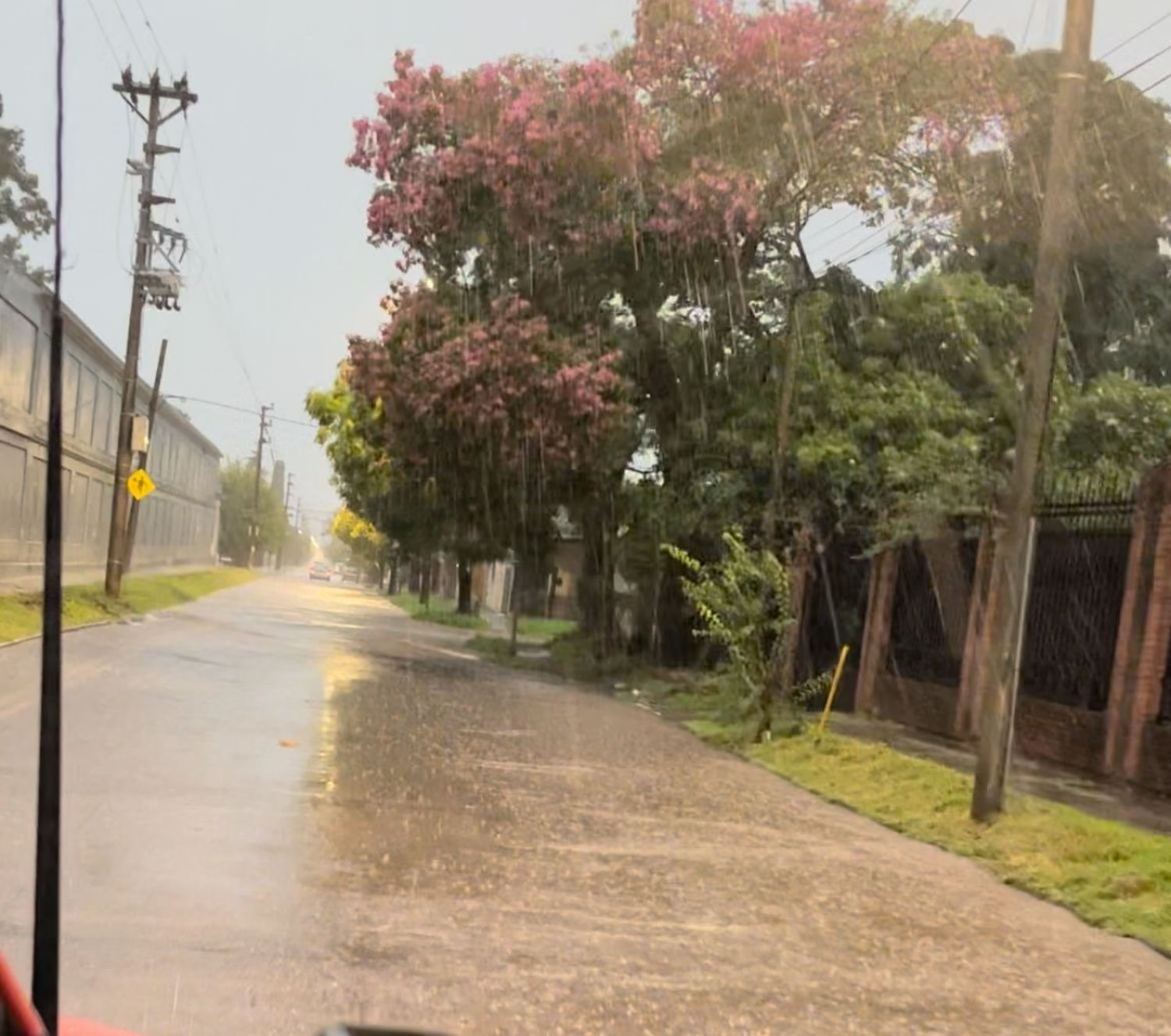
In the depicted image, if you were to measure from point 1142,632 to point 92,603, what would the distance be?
19845 millimetres

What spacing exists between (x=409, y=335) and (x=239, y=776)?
12.7 meters

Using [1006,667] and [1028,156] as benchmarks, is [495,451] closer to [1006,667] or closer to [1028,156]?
[1028,156]

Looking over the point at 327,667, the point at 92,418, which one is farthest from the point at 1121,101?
the point at 92,418

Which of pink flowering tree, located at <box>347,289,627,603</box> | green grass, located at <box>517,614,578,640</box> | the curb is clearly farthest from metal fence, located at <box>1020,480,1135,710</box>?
green grass, located at <box>517,614,578,640</box>

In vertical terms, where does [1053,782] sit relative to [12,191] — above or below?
below

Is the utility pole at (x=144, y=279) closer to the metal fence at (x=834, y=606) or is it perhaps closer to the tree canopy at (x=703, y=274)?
the tree canopy at (x=703, y=274)

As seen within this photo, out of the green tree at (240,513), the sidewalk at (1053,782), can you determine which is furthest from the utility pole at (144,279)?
the green tree at (240,513)

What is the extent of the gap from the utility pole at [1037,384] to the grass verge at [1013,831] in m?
0.42

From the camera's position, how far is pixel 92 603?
2647cm

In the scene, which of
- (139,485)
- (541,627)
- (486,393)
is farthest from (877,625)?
(541,627)

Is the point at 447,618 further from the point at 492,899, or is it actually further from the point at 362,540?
the point at 362,540

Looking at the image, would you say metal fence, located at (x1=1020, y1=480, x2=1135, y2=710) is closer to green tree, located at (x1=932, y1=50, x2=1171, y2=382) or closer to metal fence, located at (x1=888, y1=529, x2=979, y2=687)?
metal fence, located at (x1=888, y1=529, x2=979, y2=687)

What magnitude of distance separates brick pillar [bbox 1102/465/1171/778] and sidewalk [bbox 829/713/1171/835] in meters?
0.40

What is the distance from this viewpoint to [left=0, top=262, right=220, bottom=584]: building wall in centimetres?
640
